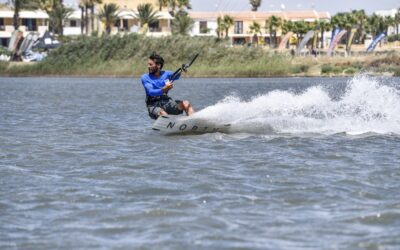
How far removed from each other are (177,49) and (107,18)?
102 ft

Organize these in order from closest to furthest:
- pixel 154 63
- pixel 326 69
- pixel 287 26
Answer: pixel 154 63
pixel 326 69
pixel 287 26

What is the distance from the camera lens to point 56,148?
17.9 meters

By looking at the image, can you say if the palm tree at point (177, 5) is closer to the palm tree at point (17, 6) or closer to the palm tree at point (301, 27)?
the palm tree at point (301, 27)

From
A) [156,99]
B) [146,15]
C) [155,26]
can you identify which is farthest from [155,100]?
[155,26]

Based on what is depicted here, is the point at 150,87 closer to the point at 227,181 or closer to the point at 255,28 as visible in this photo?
the point at 227,181

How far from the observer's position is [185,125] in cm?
1939

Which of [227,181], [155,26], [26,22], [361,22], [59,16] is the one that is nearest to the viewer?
[227,181]

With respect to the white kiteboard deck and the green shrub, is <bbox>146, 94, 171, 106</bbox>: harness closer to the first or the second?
the white kiteboard deck

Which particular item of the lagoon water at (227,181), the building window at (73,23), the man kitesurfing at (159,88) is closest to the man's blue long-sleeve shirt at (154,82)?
the man kitesurfing at (159,88)

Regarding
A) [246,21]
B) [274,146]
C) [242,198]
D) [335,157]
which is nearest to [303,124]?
[274,146]

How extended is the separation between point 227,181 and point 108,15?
4121 inches

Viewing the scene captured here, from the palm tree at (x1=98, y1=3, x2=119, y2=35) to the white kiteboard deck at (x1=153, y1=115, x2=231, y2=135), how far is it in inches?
3830

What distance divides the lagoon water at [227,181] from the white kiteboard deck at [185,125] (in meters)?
0.18

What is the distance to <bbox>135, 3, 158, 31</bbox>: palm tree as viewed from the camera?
11762 cm
